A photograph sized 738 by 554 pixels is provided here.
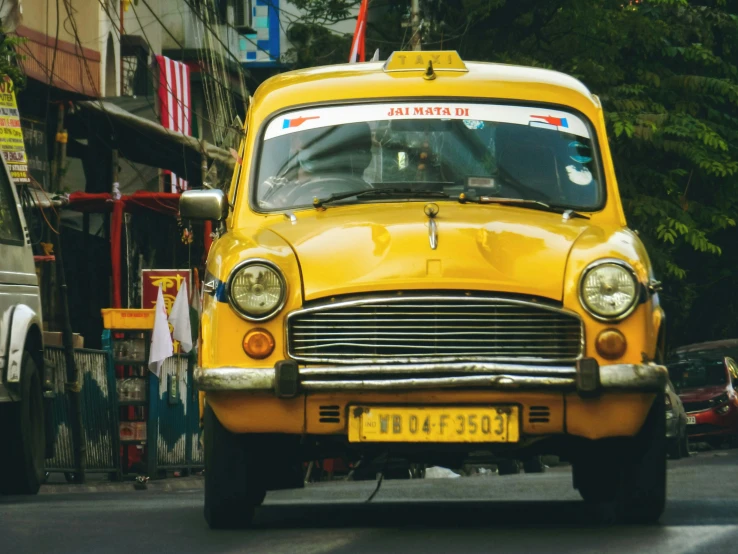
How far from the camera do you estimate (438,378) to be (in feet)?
23.6

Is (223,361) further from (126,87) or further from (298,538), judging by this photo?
(126,87)

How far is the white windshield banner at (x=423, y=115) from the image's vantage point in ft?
28.4

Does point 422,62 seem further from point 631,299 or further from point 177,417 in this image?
point 177,417

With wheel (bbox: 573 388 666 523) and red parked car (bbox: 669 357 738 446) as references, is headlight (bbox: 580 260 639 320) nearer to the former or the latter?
wheel (bbox: 573 388 666 523)

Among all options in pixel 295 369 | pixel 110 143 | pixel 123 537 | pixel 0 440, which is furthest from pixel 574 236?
pixel 110 143

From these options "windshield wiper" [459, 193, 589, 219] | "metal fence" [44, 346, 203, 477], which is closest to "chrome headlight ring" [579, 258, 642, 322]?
"windshield wiper" [459, 193, 589, 219]

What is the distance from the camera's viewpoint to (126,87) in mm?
26859

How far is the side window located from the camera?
12.1 meters

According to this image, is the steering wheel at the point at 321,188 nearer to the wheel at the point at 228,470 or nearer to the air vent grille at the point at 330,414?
the wheel at the point at 228,470

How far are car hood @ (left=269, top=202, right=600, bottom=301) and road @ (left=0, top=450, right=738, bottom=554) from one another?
1.05 metres

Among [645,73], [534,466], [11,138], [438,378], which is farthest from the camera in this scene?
[645,73]

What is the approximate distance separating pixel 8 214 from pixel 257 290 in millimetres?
5337

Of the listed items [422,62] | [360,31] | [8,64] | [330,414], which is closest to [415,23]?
[360,31]

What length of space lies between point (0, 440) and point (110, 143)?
1058 centimetres
